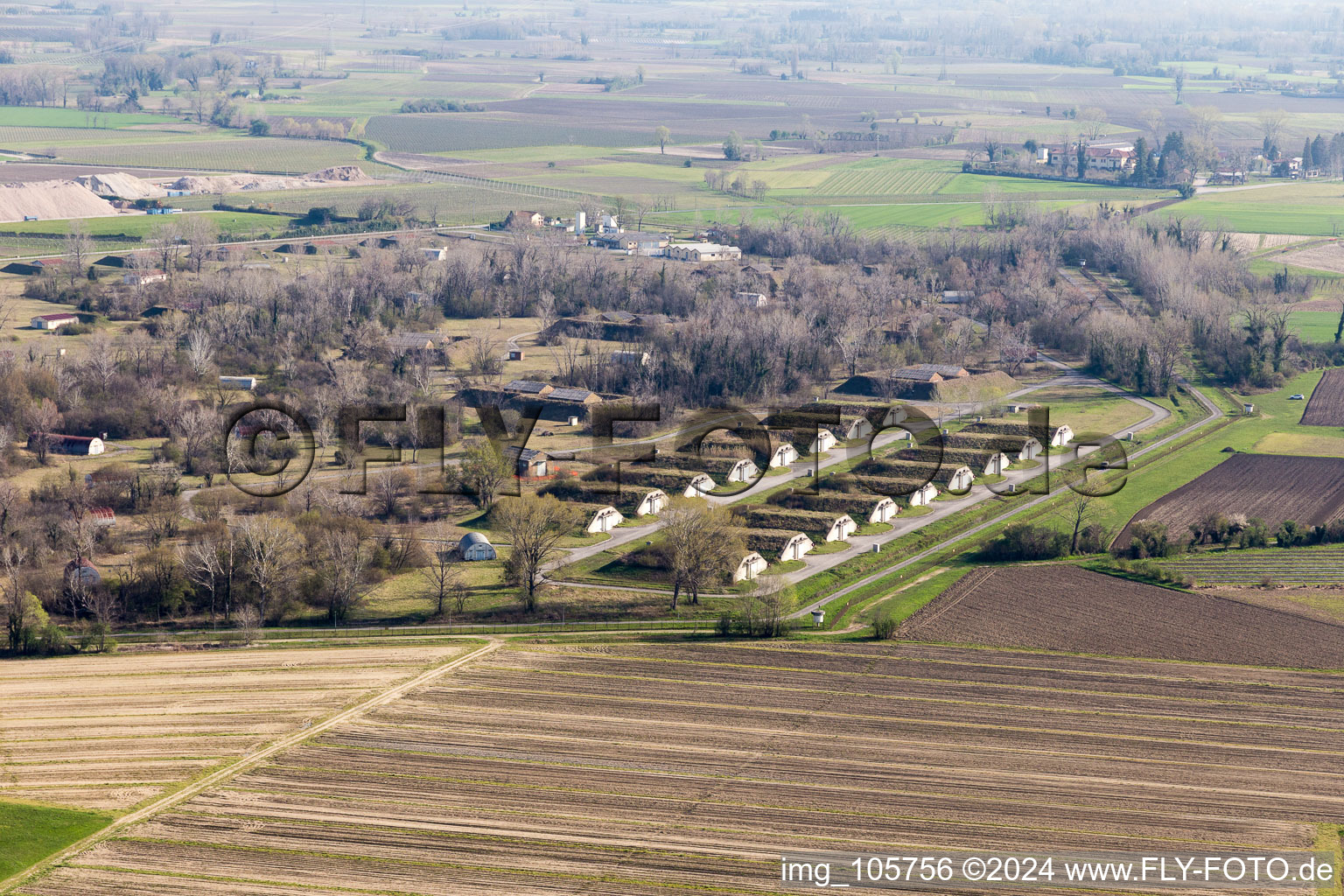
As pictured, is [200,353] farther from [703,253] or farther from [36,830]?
[703,253]

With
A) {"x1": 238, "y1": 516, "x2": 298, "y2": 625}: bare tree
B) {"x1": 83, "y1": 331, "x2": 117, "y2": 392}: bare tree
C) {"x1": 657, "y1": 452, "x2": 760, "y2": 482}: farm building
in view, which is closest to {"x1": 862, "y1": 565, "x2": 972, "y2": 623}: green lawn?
{"x1": 657, "y1": 452, "x2": 760, "y2": 482}: farm building

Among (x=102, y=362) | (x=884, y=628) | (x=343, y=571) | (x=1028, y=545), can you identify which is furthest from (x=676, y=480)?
(x=102, y=362)

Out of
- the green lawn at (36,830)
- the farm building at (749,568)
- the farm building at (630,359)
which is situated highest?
the farm building at (630,359)

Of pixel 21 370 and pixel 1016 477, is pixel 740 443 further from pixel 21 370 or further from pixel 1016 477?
pixel 21 370

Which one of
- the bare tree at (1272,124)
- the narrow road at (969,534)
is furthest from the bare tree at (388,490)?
the bare tree at (1272,124)

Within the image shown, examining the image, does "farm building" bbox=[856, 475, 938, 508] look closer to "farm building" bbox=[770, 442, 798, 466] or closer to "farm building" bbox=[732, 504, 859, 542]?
"farm building" bbox=[732, 504, 859, 542]

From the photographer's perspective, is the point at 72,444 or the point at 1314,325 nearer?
the point at 72,444

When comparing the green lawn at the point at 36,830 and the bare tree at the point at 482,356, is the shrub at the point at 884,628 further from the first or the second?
the bare tree at the point at 482,356
